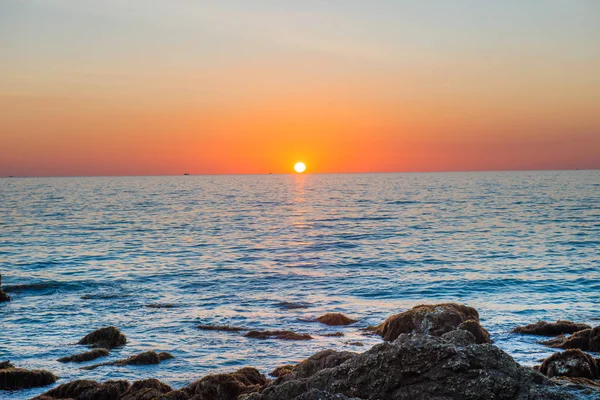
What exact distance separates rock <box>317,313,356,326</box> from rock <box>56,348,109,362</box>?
31.8ft

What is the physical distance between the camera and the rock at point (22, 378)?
17234 millimetres

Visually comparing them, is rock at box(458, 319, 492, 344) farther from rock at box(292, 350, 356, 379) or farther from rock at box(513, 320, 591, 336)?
rock at box(292, 350, 356, 379)

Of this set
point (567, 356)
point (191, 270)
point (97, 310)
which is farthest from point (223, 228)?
point (567, 356)

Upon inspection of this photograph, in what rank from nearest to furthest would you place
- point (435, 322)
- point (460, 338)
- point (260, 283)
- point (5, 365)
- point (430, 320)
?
point (460, 338) → point (5, 365) → point (435, 322) → point (430, 320) → point (260, 283)

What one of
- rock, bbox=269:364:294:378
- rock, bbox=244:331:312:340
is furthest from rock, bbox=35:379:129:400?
rock, bbox=244:331:312:340

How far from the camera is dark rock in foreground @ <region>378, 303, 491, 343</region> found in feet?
66.4

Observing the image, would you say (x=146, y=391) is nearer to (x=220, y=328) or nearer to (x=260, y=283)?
(x=220, y=328)

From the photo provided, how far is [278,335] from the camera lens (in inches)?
920

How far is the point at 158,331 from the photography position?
24.5 meters

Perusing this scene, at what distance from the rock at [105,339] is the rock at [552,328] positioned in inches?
644

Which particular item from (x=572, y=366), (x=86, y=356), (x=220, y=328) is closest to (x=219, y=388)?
(x=86, y=356)

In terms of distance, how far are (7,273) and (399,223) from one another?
50.3 m

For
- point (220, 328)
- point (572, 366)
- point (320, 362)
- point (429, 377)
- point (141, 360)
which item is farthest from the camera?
point (220, 328)

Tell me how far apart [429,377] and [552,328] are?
654 inches
